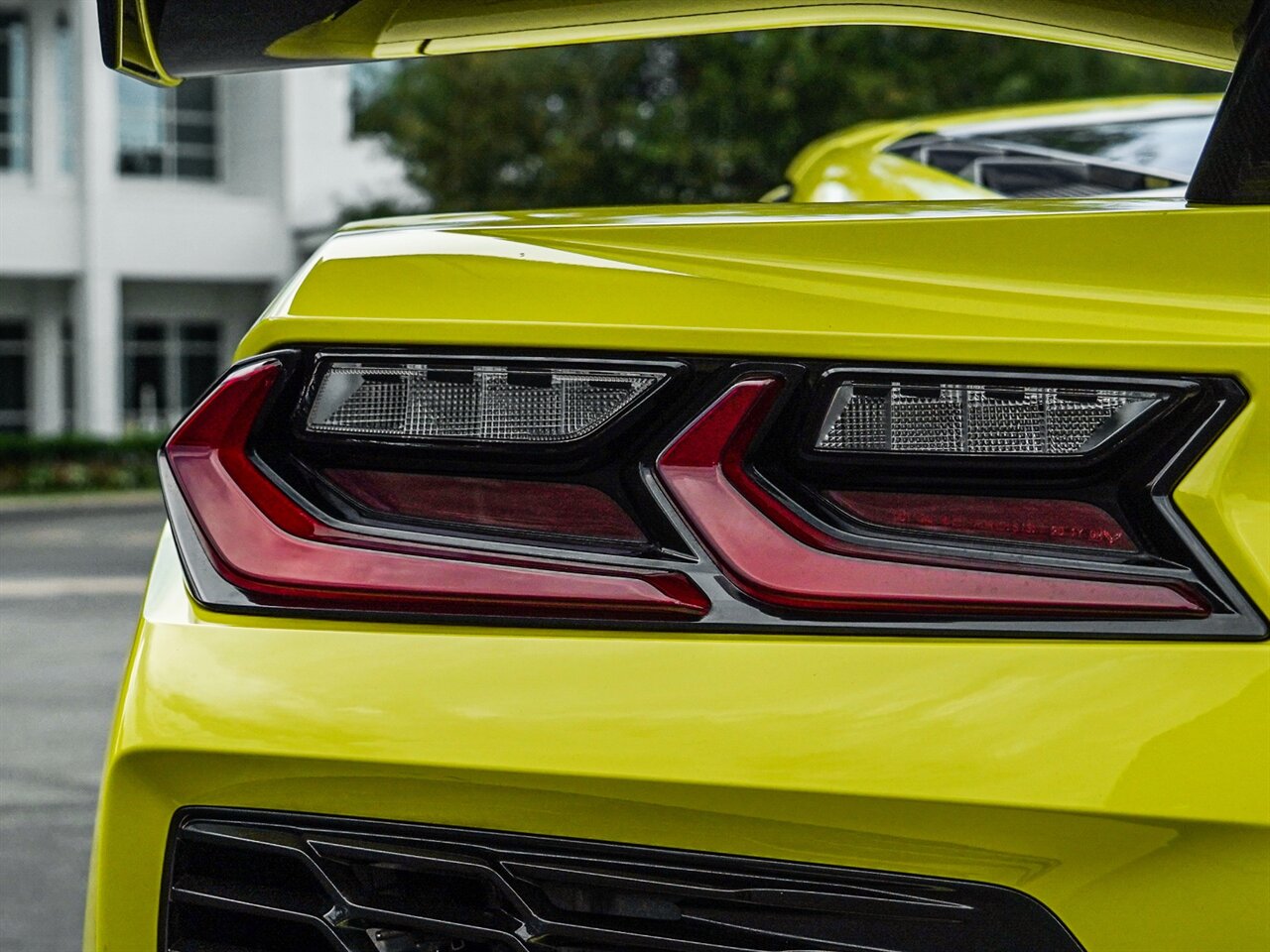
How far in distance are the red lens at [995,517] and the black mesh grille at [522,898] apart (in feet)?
0.88

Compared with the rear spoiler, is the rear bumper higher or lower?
lower

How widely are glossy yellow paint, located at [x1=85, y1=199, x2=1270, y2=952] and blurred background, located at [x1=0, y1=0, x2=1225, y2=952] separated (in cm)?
261

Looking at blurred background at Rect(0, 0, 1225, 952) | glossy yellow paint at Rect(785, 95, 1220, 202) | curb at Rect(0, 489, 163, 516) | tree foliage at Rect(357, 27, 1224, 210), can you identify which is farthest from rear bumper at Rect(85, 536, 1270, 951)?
curb at Rect(0, 489, 163, 516)

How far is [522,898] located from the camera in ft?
3.83

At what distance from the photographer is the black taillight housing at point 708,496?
44.2 inches

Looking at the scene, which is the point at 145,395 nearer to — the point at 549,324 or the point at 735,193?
the point at 735,193

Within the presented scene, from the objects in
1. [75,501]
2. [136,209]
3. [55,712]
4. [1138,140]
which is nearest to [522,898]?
[1138,140]

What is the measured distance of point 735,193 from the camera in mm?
18641

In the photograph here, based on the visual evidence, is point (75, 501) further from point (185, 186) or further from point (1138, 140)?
point (1138, 140)

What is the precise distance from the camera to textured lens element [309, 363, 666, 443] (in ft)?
3.94

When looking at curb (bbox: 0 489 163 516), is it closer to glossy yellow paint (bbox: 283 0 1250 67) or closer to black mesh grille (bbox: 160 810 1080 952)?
glossy yellow paint (bbox: 283 0 1250 67)

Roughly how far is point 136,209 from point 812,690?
96.0ft

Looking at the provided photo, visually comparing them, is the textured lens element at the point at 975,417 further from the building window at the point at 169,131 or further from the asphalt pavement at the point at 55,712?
the building window at the point at 169,131

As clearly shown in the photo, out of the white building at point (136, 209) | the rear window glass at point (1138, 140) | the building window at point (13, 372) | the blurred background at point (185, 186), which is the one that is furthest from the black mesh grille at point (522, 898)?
the building window at point (13, 372)
